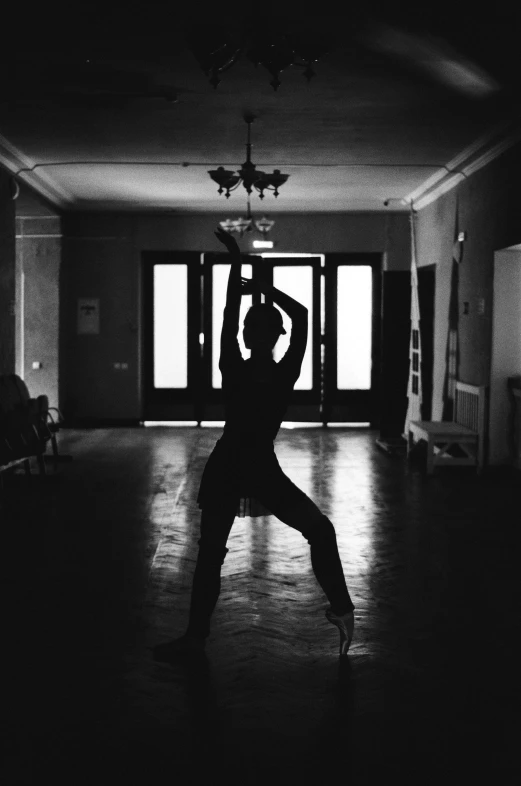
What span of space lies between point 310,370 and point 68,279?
148 inches

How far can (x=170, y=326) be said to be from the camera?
13.3 metres

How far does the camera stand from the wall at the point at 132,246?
13031 millimetres

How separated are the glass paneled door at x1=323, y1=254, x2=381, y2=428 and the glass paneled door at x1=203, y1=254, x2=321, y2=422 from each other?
7.3 inches

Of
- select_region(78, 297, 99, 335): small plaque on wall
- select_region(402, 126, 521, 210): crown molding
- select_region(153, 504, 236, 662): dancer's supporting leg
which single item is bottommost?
select_region(153, 504, 236, 662): dancer's supporting leg

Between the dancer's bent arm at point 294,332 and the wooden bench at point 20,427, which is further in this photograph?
the wooden bench at point 20,427

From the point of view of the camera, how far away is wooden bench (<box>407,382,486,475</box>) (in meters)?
8.63

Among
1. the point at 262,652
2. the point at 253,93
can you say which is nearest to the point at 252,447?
the point at 262,652

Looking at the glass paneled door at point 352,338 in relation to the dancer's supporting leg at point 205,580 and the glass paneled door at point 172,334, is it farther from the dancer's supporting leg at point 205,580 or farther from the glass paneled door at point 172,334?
the dancer's supporting leg at point 205,580

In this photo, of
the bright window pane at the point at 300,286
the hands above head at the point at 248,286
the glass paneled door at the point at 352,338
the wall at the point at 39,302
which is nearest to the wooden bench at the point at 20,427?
the wall at the point at 39,302

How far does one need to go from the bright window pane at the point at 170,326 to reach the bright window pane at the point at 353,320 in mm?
2273

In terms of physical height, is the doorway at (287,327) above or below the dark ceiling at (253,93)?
below

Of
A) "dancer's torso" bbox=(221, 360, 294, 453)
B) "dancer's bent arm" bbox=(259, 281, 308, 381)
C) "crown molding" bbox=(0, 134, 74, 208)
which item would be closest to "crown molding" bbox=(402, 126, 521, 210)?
"crown molding" bbox=(0, 134, 74, 208)

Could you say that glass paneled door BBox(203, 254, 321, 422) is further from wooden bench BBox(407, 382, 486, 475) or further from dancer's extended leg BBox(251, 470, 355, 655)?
dancer's extended leg BBox(251, 470, 355, 655)

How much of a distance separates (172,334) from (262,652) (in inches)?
391
